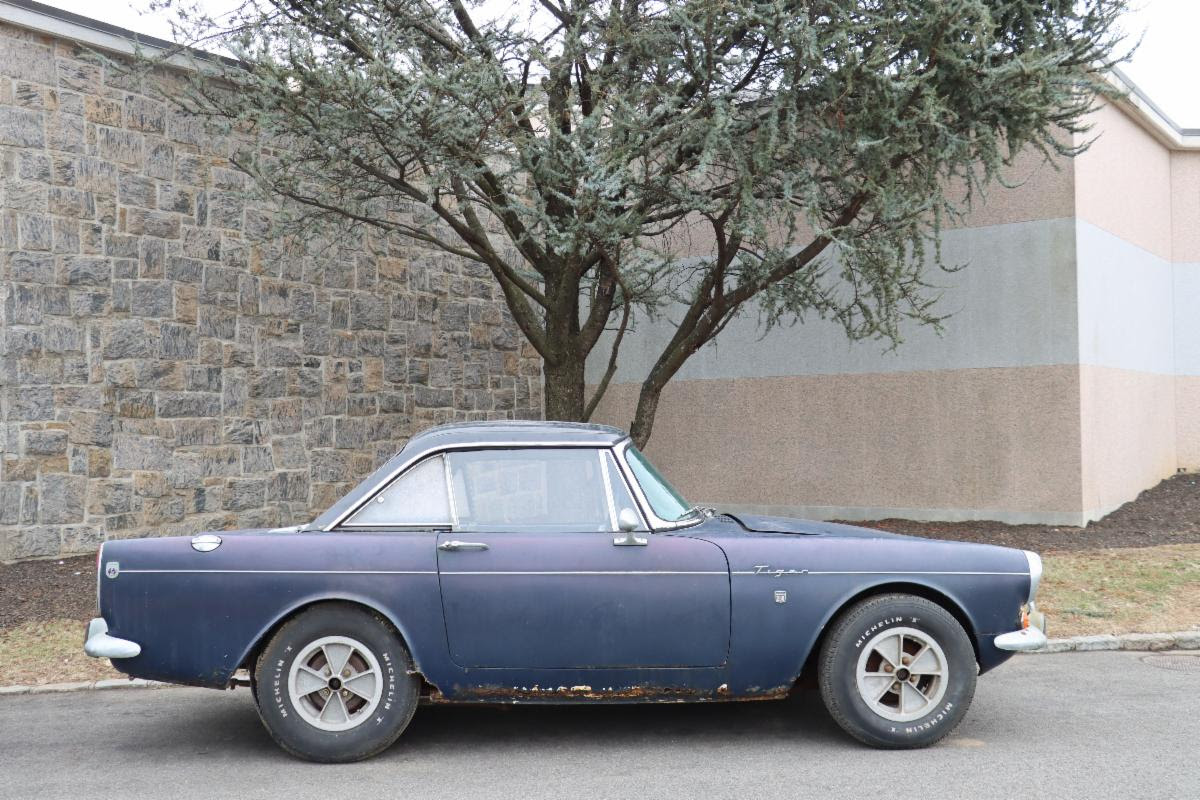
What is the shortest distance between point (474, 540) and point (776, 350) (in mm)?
9069

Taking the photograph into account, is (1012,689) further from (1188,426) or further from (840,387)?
(1188,426)

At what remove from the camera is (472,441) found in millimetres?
5441

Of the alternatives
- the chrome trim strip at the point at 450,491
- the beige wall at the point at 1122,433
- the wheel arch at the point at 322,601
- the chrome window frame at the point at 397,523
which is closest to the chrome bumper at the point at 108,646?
the wheel arch at the point at 322,601

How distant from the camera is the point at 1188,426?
14.4 m

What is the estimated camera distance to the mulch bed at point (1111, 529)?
10922 millimetres

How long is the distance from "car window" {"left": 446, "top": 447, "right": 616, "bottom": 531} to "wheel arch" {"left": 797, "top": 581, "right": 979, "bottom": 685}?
113 centimetres

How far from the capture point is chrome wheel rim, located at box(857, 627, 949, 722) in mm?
5090

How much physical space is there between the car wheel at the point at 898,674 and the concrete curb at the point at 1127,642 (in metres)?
2.52

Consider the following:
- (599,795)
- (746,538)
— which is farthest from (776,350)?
(599,795)

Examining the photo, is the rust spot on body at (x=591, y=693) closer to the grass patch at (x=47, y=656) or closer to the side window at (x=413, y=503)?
the side window at (x=413, y=503)

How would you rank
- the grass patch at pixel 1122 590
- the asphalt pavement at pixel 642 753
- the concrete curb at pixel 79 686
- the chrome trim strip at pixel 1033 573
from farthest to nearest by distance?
1. the grass patch at pixel 1122 590
2. the concrete curb at pixel 79 686
3. the chrome trim strip at pixel 1033 573
4. the asphalt pavement at pixel 642 753

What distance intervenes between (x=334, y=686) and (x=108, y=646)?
3.41 feet

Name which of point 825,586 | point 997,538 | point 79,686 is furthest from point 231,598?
point 997,538

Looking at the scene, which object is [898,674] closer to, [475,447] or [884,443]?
[475,447]
